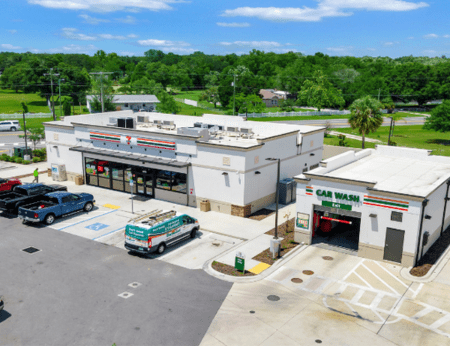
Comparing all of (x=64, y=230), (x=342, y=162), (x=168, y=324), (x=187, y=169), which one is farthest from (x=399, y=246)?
(x=64, y=230)

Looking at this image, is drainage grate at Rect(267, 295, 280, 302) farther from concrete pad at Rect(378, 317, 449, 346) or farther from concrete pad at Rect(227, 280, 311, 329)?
concrete pad at Rect(378, 317, 449, 346)

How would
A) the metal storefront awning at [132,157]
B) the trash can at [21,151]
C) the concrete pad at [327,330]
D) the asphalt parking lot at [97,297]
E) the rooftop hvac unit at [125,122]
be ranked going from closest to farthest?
the concrete pad at [327,330] < the asphalt parking lot at [97,297] < the metal storefront awning at [132,157] < the rooftop hvac unit at [125,122] < the trash can at [21,151]

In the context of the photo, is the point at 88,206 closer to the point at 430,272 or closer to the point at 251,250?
the point at 251,250

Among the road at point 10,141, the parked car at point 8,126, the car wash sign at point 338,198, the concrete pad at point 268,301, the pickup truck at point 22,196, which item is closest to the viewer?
the concrete pad at point 268,301

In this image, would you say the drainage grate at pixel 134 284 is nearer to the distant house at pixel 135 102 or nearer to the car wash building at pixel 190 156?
the car wash building at pixel 190 156

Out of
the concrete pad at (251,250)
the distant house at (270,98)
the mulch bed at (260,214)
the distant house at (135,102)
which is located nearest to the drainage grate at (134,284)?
the concrete pad at (251,250)

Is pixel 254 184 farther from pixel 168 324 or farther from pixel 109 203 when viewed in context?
pixel 168 324
